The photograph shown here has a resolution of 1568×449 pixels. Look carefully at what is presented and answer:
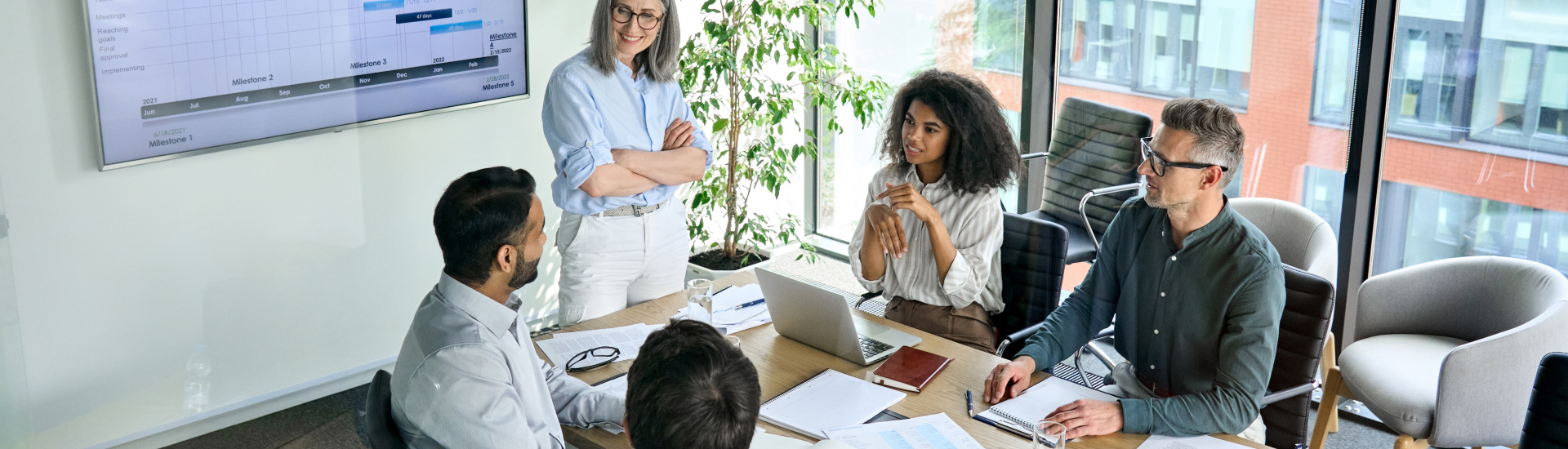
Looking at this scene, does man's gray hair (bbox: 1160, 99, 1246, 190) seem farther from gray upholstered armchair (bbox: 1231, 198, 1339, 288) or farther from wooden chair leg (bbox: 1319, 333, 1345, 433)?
wooden chair leg (bbox: 1319, 333, 1345, 433)

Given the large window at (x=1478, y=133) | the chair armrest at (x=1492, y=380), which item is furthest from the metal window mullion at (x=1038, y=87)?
the chair armrest at (x=1492, y=380)

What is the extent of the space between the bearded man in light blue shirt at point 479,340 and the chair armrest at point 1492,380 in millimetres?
2319

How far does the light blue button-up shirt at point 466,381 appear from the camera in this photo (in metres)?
1.79

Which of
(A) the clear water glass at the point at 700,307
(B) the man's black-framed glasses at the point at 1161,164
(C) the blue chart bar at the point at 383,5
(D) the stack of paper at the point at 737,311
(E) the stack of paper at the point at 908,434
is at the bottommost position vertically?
(E) the stack of paper at the point at 908,434

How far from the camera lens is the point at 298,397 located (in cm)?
376

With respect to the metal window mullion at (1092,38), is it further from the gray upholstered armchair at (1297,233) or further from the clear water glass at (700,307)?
the clear water glass at (700,307)

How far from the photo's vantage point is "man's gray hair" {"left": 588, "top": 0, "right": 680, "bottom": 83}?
2998 millimetres

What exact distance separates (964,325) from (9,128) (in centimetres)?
265

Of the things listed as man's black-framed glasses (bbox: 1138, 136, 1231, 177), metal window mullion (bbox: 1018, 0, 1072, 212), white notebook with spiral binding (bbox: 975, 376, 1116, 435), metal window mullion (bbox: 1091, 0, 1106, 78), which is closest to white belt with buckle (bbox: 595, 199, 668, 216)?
white notebook with spiral binding (bbox: 975, 376, 1116, 435)

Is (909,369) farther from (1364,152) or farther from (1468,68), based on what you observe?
(1468,68)

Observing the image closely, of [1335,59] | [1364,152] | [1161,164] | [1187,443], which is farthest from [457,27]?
[1364,152]

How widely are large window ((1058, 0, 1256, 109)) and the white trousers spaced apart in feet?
7.12

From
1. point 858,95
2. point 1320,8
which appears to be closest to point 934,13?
point 858,95

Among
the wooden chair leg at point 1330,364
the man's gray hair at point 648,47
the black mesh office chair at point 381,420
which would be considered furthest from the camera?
the wooden chair leg at point 1330,364
